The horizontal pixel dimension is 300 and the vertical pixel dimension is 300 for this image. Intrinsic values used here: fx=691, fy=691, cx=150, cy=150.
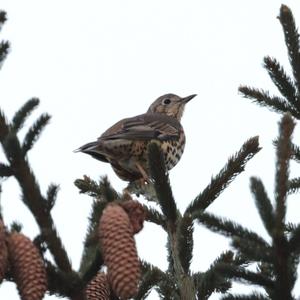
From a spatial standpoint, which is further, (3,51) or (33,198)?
(3,51)

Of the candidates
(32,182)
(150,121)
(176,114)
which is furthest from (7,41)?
(176,114)

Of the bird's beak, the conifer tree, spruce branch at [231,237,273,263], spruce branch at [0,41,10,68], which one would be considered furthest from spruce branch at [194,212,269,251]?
the bird's beak

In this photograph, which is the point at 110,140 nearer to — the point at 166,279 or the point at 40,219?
the point at 166,279

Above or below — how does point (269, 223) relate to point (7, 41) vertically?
below

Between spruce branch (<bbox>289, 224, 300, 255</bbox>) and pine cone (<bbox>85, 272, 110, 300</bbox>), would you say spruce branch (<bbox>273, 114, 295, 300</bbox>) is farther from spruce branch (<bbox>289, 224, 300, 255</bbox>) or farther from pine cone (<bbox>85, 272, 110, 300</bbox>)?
pine cone (<bbox>85, 272, 110, 300</bbox>)

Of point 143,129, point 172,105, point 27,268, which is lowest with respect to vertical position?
point 27,268

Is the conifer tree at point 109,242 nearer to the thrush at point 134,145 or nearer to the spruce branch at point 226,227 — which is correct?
the spruce branch at point 226,227

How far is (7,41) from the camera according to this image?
3256mm

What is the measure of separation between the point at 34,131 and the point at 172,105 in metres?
7.45

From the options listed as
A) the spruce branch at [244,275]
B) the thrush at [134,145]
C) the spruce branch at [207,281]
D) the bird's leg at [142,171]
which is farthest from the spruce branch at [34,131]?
the bird's leg at [142,171]

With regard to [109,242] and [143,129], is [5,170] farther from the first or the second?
[143,129]

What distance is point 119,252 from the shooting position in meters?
2.58

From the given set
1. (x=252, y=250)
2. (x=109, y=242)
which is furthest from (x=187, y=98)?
(x=252, y=250)

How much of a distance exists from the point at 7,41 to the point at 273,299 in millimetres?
1699
